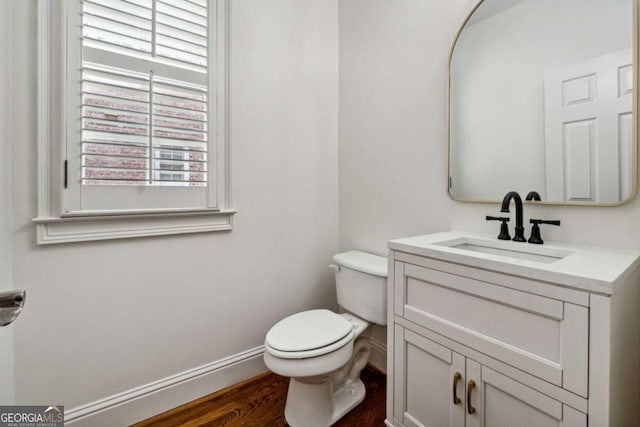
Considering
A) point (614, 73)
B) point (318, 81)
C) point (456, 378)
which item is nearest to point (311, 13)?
point (318, 81)

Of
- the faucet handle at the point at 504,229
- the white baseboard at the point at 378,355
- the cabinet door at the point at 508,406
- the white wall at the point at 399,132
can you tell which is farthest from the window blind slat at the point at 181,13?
the white baseboard at the point at 378,355

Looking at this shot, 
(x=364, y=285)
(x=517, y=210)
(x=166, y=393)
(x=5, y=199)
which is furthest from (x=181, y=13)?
(x=166, y=393)

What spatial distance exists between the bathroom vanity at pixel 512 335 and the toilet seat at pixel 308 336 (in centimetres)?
24

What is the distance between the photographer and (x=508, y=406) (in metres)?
0.89

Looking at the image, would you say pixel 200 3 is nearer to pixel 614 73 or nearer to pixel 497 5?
pixel 497 5

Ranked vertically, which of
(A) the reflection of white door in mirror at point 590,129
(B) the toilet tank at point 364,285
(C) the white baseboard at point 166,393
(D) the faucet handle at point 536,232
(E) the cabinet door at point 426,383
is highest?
(A) the reflection of white door in mirror at point 590,129

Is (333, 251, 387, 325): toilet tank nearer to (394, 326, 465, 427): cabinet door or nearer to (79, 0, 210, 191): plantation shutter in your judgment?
(394, 326, 465, 427): cabinet door

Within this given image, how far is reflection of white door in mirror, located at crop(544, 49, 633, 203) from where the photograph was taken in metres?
1.00

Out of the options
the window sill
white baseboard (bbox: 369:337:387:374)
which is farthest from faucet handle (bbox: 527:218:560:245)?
the window sill

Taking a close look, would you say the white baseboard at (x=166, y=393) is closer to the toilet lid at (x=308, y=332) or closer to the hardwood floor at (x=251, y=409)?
the hardwood floor at (x=251, y=409)

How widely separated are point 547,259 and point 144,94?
5.89 feet

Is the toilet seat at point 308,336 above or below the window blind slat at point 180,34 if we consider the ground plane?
below

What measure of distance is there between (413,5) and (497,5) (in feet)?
1.54

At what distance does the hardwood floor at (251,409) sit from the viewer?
1437 mm
